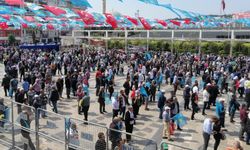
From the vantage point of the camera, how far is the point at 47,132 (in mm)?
9141

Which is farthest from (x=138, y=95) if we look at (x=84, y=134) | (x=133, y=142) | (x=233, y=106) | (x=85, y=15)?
(x=85, y=15)

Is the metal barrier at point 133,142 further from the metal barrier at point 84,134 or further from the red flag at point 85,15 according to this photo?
the red flag at point 85,15

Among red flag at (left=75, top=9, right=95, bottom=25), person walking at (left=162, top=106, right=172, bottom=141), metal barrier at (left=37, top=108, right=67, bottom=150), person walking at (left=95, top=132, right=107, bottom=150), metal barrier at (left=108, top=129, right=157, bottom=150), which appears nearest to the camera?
metal barrier at (left=108, top=129, right=157, bottom=150)

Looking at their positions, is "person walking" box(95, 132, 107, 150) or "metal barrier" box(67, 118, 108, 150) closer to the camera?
"person walking" box(95, 132, 107, 150)

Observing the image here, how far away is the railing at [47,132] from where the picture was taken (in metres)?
7.81

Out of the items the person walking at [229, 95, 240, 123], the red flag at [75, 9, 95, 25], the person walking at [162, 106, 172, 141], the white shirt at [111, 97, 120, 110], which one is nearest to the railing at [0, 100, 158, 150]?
the person walking at [162, 106, 172, 141]

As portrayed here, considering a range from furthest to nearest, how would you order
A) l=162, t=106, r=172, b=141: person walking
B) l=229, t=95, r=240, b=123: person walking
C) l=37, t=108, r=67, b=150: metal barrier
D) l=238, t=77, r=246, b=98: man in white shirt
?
l=238, t=77, r=246, b=98: man in white shirt, l=229, t=95, r=240, b=123: person walking, l=162, t=106, r=172, b=141: person walking, l=37, t=108, r=67, b=150: metal barrier

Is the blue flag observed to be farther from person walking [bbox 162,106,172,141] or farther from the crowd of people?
person walking [bbox 162,106,172,141]

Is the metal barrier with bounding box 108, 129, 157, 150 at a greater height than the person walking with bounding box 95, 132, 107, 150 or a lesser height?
greater

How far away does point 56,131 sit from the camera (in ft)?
29.4

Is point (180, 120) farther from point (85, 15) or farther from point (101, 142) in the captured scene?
point (85, 15)

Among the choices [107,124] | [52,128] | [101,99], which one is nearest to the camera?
[52,128]

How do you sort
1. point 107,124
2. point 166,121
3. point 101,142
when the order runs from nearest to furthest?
point 101,142, point 166,121, point 107,124

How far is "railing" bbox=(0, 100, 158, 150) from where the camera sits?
25.6ft
